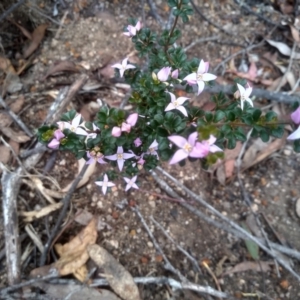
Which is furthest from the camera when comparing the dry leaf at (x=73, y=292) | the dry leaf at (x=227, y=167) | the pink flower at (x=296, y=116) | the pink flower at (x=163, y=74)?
the dry leaf at (x=227, y=167)

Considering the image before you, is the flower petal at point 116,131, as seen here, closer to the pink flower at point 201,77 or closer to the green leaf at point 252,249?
the pink flower at point 201,77

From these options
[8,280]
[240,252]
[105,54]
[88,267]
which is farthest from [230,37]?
[8,280]

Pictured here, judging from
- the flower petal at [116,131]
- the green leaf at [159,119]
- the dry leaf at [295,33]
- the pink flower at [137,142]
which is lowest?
the dry leaf at [295,33]

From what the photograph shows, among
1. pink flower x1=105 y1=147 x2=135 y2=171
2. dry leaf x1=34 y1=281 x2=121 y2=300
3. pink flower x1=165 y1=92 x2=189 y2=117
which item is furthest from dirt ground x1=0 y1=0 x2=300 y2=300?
pink flower x1=165 y1=92 x2=189 y2=117

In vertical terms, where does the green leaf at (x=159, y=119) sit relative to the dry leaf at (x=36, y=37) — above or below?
above

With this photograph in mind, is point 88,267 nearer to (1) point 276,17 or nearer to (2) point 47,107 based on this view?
(2) point 47,107

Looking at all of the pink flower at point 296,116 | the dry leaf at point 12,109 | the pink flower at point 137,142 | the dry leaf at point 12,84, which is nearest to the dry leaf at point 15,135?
the dry leaf at point 12,109

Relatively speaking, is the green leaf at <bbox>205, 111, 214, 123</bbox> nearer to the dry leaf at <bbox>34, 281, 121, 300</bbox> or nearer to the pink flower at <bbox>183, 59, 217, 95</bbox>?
the pink flower at <bbox>183, 59, 217, 95</bbox>
